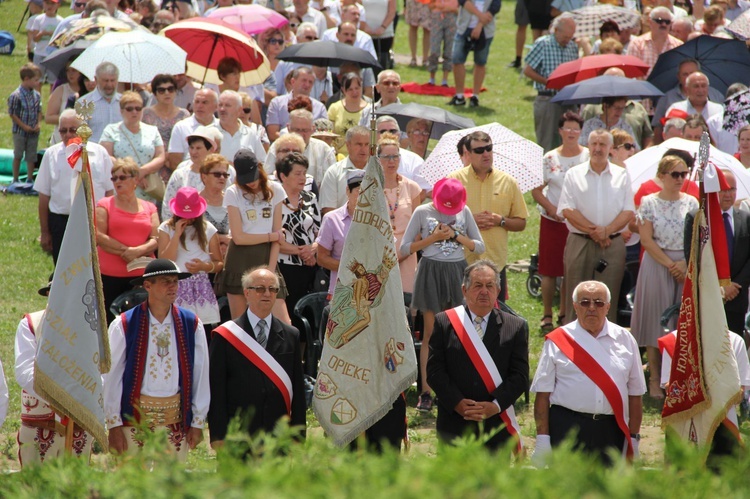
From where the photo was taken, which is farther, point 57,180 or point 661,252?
point 57,180

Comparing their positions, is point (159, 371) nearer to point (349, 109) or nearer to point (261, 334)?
point (261, 334)

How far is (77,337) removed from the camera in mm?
7031

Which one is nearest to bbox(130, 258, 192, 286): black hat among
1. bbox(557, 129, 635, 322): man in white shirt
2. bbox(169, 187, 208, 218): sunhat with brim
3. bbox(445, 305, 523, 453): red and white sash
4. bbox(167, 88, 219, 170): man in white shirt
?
bbox(169, 187, 208, 218): sunhat with brim

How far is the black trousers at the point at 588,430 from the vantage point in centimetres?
726

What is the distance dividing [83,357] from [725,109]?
24.9 ft

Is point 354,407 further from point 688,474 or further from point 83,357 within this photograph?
point 688,474

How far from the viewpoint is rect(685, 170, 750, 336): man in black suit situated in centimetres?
942

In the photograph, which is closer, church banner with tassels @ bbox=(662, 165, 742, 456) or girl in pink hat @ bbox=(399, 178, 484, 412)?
church banner with tassels @ bbox=(662, 165, 742, 456)

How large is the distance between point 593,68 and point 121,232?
22.3 ft

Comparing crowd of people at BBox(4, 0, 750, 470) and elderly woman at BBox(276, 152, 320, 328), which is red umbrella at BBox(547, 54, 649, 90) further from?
elderly woman at BBox(276, 152, 320, 328)

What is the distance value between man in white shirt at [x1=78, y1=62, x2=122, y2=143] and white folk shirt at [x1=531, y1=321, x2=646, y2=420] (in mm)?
6457

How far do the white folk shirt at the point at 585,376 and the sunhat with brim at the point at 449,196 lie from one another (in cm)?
194

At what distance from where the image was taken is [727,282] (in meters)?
7.83

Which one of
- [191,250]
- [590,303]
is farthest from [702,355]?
[191,250]
